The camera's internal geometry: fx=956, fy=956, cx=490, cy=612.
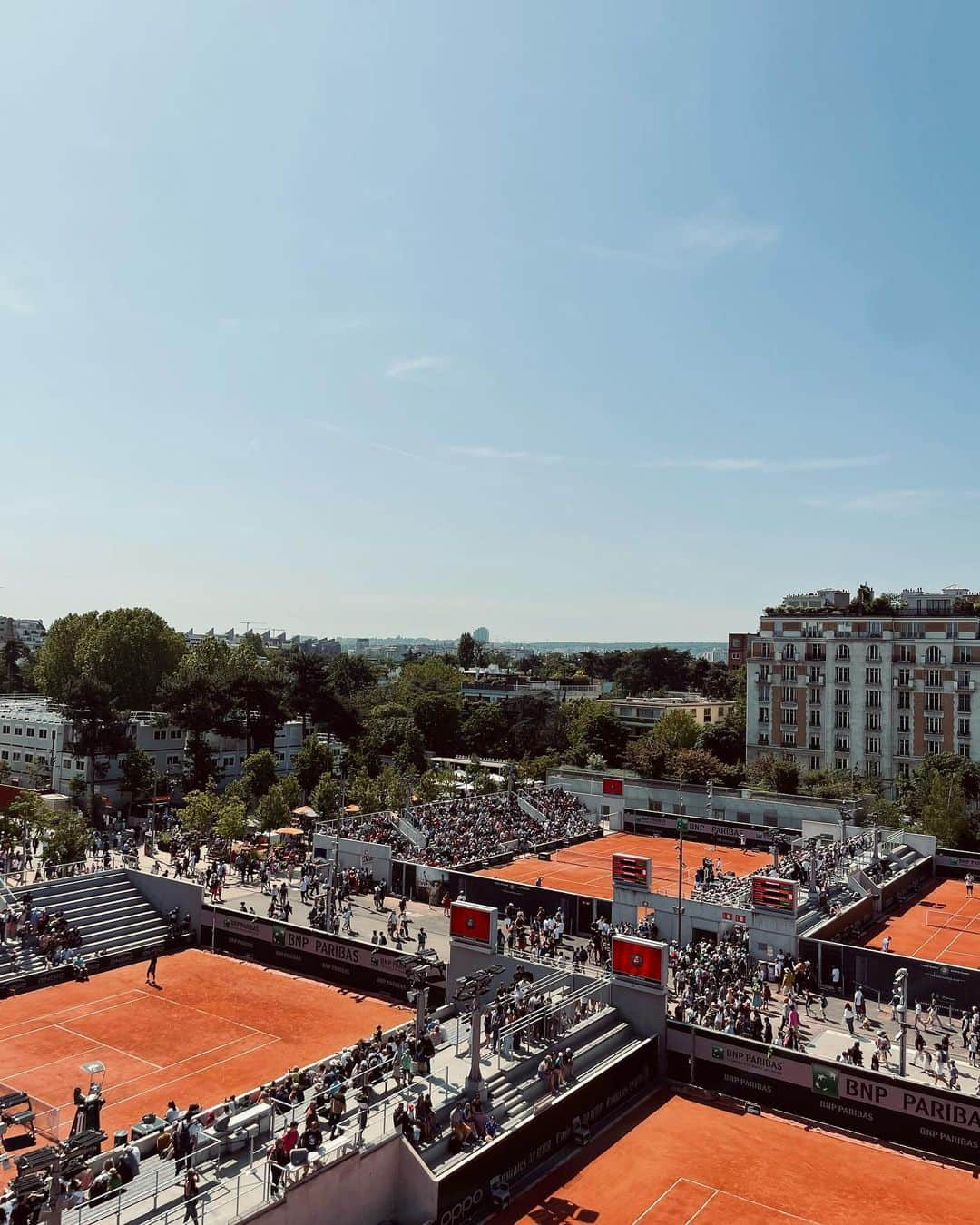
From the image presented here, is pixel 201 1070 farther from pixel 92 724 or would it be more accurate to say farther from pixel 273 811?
pixel 92 724

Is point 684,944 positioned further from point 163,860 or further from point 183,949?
point 163,860

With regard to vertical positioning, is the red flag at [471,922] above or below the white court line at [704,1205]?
above

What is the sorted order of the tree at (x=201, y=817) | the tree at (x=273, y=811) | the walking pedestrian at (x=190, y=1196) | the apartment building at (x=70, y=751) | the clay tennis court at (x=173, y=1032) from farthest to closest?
the apartment building at (x=70, y=751)
the tree at (x=273, y=811)
the tree at (x=201, y=817)
the clay tennis court at (x=173, y=1032)
the walking pedestrian at (x=190, y=1196)

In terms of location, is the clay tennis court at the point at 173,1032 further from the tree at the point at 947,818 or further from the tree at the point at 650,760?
the tree at the point at 650,760

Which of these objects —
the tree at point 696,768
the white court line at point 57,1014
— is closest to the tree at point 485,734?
the tree at point 696,768

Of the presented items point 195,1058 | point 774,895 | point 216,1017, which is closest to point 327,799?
point 216,1017

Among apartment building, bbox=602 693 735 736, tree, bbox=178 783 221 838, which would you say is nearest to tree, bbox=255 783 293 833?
tree, bbox=178 783 221 838
